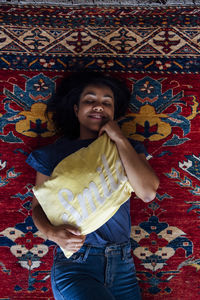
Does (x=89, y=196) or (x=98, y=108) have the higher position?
(x=98, y=108)

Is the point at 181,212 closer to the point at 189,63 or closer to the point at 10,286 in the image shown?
the point at 189,63

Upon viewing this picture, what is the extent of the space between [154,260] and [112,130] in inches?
27.3

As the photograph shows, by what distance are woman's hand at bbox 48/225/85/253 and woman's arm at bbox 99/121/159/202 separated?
27 centimetres

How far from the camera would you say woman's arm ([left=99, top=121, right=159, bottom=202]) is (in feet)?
3.58

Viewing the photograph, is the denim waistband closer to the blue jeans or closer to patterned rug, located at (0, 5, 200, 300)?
the blue jeans

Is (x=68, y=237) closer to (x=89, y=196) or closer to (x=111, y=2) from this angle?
(x=89, y=196)

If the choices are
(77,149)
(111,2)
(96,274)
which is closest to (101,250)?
(96,274)

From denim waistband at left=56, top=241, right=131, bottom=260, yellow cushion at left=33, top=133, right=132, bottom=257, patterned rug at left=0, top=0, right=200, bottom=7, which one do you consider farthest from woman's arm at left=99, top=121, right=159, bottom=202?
patterned rug at left=0, top=0, right=200, bottom=7

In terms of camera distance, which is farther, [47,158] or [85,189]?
[47,158]

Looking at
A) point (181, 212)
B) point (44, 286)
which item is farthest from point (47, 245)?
point (181, 212)

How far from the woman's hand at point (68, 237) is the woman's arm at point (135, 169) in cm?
27

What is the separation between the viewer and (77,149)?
124 centimetres

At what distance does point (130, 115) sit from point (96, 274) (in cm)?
73

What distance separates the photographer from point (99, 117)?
1231mm
